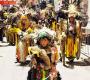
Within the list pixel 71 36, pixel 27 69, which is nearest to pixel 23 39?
pixel 27 69

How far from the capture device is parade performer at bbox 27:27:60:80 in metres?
8.83

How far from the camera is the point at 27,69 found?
53.4ft

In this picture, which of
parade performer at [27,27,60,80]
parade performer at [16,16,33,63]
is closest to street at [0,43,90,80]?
parade performer at [16,16,33,63]

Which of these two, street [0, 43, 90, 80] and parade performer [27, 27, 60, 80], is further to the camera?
street [0, 43, 90, 80]

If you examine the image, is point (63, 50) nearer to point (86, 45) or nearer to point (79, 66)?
point (79, 66)

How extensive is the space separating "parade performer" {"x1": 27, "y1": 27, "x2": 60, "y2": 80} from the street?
556 cm

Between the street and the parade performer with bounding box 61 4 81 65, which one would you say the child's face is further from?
the parade performer with bounding box 61 4 81 65

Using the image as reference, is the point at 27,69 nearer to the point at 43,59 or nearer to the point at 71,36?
the point at 71,36

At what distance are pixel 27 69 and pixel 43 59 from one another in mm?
7439

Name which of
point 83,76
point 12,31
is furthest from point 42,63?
point 12,31

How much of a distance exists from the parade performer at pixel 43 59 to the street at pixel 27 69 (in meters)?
5.56

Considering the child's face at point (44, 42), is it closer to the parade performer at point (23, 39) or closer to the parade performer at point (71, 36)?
the parade performer at point (23, 39)

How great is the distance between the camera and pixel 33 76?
28.9 ft

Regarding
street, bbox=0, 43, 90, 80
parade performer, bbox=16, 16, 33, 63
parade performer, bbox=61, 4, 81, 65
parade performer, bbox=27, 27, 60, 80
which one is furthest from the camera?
parade performer, bbox=61, 4, 81, 65
